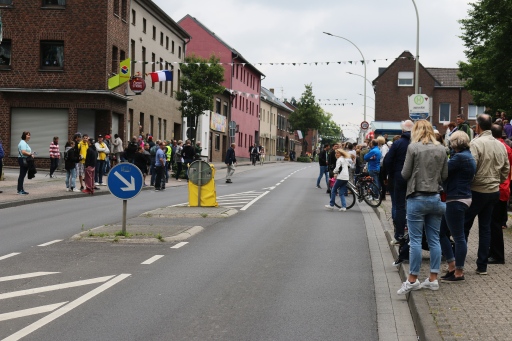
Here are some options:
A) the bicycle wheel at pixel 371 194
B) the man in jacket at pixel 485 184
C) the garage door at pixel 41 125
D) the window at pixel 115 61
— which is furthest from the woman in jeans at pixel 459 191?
the window at pixel 115 61

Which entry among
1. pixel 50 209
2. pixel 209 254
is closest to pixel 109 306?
pixel 209 254

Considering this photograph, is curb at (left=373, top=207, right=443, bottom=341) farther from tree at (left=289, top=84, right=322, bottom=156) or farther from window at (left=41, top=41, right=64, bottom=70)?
tree at (left=289, top=84, right=322, bottom=156)

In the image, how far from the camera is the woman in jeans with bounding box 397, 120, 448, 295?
823 centimetres

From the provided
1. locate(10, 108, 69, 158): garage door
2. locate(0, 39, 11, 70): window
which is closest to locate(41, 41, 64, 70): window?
locate(0, 39, 11, 70): window

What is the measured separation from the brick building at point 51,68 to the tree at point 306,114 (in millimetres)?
66547

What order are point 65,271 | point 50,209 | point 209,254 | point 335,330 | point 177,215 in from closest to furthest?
1. point 335,330
2. point 65,271
3. point 209,254
4. point 177,215
5. point 50,209

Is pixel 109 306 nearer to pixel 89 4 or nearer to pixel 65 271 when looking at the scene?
pixel 65 271

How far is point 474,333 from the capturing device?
6094 millimetres

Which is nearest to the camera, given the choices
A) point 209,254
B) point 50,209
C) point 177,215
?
point 209,254

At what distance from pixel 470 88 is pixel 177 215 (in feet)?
116

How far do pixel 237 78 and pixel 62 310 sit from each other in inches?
3057

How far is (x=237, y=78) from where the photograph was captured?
84.2m

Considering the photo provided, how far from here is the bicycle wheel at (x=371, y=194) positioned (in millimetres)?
21625

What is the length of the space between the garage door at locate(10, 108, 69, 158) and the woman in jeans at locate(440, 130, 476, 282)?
34.3 meters
